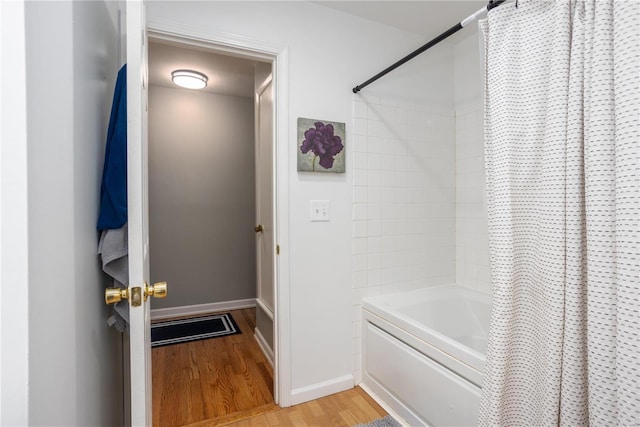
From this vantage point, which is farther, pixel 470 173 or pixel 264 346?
pixel 264 346

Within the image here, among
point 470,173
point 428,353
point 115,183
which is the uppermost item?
point 470,173

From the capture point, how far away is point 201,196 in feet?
11.5

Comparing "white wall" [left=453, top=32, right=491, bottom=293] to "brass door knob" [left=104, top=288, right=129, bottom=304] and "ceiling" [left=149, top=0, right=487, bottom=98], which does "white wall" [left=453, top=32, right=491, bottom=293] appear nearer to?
"ceiling" [left=149, top=0, right=487, bottom=98]

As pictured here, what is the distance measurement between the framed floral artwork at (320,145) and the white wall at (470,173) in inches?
42.3

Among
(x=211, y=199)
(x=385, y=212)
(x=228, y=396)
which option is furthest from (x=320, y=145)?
(x=211, y=199)

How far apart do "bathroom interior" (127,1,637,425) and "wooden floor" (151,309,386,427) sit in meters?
0.10

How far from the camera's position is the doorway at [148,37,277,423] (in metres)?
2.64

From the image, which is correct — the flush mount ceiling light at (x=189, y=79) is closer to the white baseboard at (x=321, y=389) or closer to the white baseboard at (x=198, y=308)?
the white baseboard at (x=198, y=308)

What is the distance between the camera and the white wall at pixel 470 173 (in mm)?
2326

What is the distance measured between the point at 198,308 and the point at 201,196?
4.12 feet

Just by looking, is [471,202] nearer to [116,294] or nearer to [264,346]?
[264,346]

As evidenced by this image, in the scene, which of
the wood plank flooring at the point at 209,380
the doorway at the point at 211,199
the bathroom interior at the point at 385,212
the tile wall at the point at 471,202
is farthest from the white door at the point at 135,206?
the tile wall at the point at 471,202

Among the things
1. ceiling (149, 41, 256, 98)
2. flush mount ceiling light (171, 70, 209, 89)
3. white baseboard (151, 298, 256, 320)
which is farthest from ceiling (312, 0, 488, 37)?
white baseboard (151, 298, 256, 320)

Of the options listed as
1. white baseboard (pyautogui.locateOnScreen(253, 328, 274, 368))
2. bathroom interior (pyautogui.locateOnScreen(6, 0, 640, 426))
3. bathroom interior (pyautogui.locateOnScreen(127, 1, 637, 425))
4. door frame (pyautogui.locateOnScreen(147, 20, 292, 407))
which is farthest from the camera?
white baseboard (pyautogui.locateOnScreen(253, 328, 274, 368))
